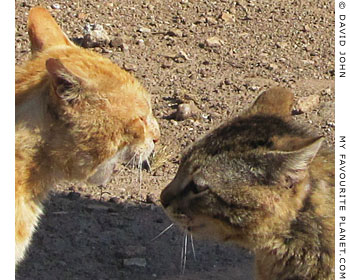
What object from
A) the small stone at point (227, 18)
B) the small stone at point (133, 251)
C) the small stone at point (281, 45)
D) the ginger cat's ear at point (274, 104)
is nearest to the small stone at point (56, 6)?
the small stone at point (227, 18)

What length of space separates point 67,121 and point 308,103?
3586mm

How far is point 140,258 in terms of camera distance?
6.45 m

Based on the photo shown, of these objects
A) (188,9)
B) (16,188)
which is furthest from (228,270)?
(188,9)

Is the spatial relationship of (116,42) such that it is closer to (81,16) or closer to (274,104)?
(81,16)

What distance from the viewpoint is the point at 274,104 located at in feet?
17.5

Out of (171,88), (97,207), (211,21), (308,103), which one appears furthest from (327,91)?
(97,207)

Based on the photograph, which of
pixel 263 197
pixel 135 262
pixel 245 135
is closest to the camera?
pixel 263 197

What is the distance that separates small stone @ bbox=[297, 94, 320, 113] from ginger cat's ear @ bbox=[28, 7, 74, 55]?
3.19m

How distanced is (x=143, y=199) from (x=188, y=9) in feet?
11.2

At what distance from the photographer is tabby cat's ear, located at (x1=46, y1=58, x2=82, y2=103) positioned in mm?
4867

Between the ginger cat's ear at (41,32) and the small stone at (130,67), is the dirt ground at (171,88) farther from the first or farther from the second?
the ginger cat's ear at (41,32)

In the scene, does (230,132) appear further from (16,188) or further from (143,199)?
(143,199)

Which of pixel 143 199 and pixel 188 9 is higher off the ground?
pixel 188 9

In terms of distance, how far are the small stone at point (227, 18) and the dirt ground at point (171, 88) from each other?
0.04 feet
